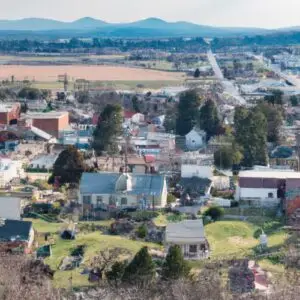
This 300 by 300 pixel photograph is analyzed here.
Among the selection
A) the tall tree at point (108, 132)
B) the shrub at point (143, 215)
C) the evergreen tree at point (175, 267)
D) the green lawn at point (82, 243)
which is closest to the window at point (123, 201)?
the shrub at point (143, 215)

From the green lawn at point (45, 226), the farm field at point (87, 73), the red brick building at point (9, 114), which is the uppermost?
the green lawn at point (45, 226)

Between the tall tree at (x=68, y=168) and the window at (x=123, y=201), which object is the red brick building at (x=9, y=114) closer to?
the tall tree at (x=68, y=168)

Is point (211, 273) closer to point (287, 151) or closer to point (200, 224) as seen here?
point (200, 224)

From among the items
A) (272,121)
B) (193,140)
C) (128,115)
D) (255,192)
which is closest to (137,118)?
(128,115)

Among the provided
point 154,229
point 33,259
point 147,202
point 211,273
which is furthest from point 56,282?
point 147,202

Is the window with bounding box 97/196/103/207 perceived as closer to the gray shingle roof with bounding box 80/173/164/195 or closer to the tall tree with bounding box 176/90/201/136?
the gray shingle roof with bounding box 80/173/164/195

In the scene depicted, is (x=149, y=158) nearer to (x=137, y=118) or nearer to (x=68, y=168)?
(x=68, y=168)

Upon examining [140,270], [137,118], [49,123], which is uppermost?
[140,270]
